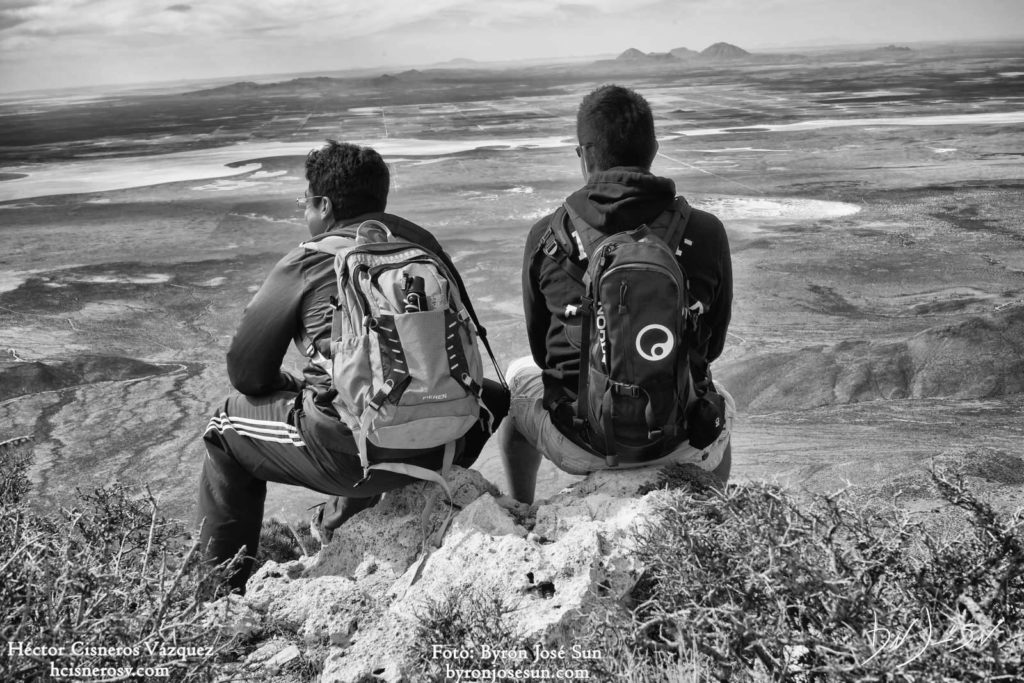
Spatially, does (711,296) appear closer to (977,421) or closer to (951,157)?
(977,421)

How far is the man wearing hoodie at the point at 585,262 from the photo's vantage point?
2877 millimetres

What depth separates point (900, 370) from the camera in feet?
21.3

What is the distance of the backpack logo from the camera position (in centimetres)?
259

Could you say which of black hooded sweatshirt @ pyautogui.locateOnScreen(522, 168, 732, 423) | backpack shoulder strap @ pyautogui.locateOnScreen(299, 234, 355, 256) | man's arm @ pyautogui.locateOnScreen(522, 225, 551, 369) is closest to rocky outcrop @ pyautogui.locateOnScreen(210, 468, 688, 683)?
black hooded sweatshirt @ pyautogui.locateOnScreen(522, 168, 732, 423)

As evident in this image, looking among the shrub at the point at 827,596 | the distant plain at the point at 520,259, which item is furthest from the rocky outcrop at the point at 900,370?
the shrub at the point at 827,596

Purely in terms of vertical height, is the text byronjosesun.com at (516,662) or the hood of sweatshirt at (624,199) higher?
the hood of sweatshirt at (624,199)

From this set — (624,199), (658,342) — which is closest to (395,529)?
(658,342)

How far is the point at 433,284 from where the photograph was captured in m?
2.84

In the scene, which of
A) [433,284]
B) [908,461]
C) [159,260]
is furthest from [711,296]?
[159,260]

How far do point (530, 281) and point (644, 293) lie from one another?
1.93 feet

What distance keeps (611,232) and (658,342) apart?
45 cm

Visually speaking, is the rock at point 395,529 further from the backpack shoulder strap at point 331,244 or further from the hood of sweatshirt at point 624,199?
the hood of sweatshirt at point 624,199

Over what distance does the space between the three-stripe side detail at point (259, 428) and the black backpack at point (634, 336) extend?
36.7 inches

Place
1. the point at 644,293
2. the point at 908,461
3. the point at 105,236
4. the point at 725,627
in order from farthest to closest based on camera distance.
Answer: the point at 105,236, the point at 908,461, the point at 644,293, the point at 725,627
